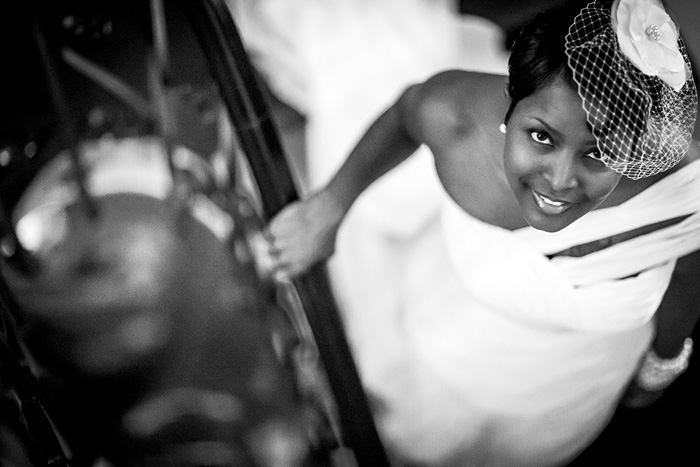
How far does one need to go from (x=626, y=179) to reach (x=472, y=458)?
0.57 m

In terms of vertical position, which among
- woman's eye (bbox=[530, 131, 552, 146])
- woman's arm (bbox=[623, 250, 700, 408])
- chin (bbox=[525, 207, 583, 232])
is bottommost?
woman's arm (bbox=[623, 250, 700, 408])

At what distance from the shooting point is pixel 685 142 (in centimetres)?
70

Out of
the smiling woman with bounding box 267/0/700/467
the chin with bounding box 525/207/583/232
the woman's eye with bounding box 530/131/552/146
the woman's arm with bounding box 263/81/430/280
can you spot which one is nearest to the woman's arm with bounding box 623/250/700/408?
the smiling woman with bounding box 267/0/700/467

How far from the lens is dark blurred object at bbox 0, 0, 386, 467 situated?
3.15ft

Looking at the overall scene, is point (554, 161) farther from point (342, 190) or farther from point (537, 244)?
point (342, 190)

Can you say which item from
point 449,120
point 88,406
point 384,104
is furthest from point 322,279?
point 88,406

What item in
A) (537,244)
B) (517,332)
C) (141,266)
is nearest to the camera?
(537,244)

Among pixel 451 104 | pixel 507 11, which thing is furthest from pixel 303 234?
pixel 507 11

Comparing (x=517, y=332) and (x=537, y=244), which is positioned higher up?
(x=537, y=244)

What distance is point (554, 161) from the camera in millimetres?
654

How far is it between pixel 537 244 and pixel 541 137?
0.20m

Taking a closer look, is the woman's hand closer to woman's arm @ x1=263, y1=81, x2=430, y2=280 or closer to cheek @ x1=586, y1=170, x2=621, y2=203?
woman's arm @ x1=263, y1=81, x2=430, y2=280

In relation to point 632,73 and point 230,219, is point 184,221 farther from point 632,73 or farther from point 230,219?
point 632,73

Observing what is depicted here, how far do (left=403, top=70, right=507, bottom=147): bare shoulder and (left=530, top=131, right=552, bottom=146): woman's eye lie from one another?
0.10m
